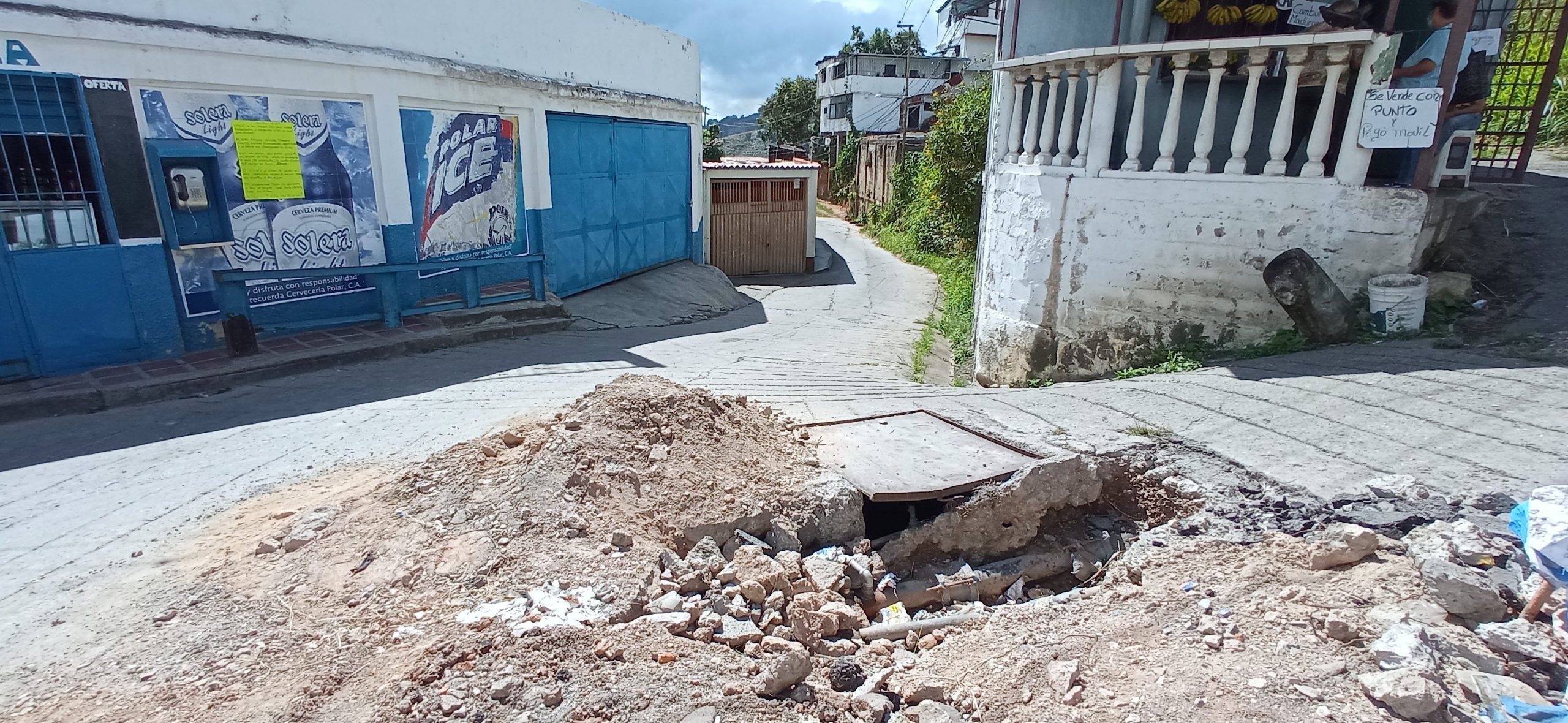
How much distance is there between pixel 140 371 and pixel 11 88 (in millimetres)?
2221

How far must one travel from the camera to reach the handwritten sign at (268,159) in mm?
7082

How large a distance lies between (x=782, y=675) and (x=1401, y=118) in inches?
225

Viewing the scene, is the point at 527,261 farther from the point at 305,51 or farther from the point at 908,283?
the point at 908,283

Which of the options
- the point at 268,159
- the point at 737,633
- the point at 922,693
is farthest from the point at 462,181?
the point at 922,693

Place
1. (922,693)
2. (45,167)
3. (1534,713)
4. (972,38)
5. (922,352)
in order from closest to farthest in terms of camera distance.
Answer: (1534,713)
(922,693)
(45,167)
(922,352)
(972,38)

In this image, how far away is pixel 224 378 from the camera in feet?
21.3

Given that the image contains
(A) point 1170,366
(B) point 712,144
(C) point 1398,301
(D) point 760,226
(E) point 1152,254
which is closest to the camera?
(C) point 1398,301

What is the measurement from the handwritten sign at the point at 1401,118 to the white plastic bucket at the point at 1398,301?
0.92 meters

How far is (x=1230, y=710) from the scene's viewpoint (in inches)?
97.3

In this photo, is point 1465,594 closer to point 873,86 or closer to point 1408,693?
point 1408,693

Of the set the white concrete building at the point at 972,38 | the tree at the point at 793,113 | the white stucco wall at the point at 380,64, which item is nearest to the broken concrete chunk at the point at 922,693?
the white stucco wall at the point at 380,64

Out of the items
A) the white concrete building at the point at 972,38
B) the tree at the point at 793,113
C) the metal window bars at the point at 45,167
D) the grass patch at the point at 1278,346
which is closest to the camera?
the grass patch at the point at 1278,346

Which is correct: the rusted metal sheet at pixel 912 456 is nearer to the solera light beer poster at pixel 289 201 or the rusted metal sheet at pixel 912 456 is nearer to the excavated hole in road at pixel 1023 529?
the excavated hole in road at pixel 1023 529

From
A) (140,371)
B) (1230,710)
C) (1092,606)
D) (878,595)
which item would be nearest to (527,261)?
(140,371)
